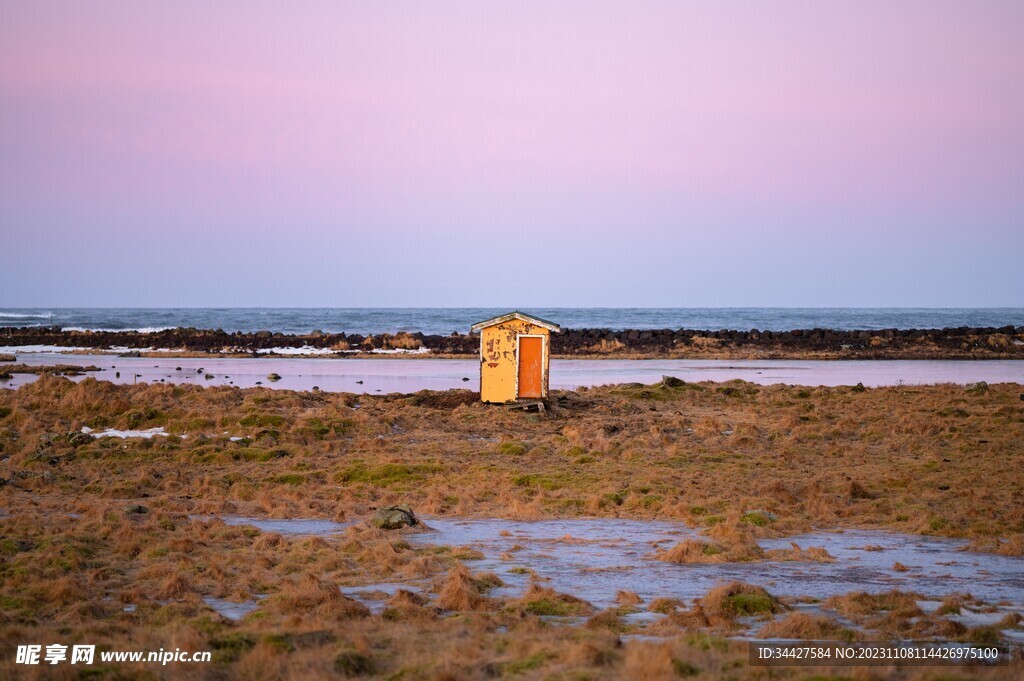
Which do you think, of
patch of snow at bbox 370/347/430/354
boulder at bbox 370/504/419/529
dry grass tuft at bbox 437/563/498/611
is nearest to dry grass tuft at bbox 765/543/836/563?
dry grass tuft at bbox 437/563/498/611

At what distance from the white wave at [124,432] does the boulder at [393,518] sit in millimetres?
10538

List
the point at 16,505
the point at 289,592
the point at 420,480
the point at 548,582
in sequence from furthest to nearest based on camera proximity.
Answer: the point at 420,480 → the point at 16,505 → the point at 548,582 → the point at 289,592

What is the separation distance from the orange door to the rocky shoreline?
3641 centimetres

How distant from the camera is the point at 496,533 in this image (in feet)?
54.4

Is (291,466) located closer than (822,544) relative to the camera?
No

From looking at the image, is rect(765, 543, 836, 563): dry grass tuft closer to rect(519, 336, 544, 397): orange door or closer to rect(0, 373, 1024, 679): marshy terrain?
rect(0, 373, 1024, 679): marshy terrain

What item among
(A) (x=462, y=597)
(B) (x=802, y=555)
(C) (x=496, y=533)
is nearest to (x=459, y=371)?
(C) (x=496, y=533)

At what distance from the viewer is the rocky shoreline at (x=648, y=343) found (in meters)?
69.2

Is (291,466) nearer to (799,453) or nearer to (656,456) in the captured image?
(656,456)

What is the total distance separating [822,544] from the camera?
1560 centimetres

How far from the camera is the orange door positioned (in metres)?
31.8

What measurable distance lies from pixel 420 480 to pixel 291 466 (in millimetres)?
3241

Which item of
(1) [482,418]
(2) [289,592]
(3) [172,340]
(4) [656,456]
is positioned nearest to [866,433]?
(4) [656,456]

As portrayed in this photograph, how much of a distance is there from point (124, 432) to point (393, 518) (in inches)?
505
